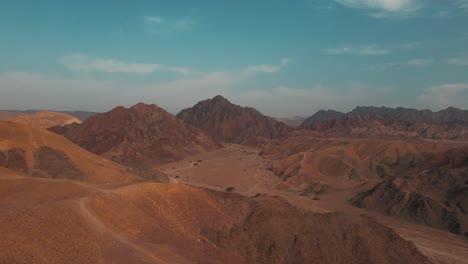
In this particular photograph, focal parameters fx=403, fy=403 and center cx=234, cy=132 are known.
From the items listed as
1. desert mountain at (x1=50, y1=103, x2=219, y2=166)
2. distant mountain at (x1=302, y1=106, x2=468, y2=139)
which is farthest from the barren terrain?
distant mountain at (x1=302, y1=106, x2=468, y2=139)

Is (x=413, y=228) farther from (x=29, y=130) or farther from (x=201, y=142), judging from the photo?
(x=201, y=142)

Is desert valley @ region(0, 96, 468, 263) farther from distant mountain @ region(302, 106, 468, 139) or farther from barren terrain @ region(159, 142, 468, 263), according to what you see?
distant mountain @ region(302, 106, 468, 139)

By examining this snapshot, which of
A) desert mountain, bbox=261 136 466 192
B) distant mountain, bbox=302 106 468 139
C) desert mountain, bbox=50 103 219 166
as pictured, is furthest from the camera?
distant mountain, bbox=302 106 468 139

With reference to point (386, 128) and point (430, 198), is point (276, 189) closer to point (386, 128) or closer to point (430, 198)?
point (430, 198)

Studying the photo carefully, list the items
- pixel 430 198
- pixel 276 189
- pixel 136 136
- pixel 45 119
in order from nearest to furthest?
pixel 430 198 < pixel 276 189 < pixel 136 136 < pixel 45 119

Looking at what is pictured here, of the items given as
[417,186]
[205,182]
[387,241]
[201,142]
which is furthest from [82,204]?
[201,142]

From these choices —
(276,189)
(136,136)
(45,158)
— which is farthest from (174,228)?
(136,136)
